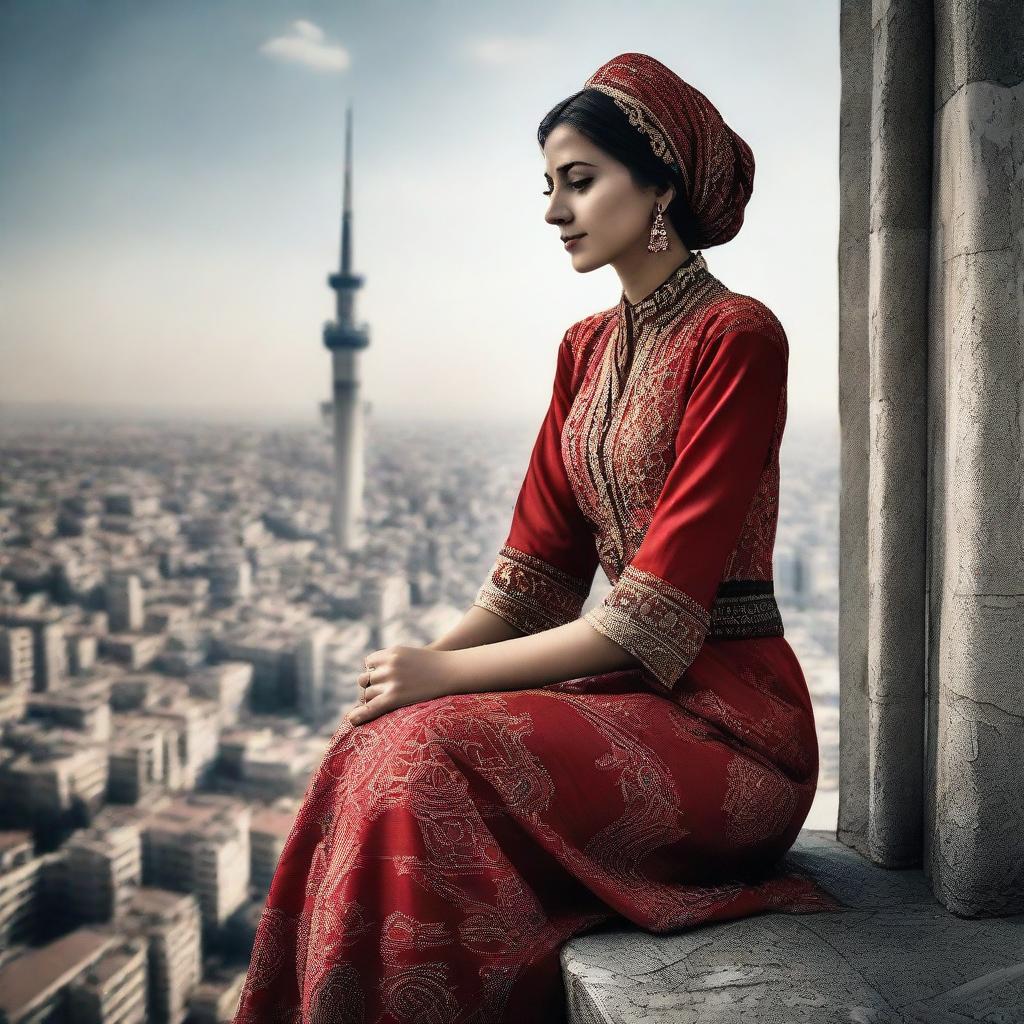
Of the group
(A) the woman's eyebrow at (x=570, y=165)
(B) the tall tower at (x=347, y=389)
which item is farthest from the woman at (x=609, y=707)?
(B) the tall tower at (x=347, y=389)

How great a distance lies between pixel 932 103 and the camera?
131 cm

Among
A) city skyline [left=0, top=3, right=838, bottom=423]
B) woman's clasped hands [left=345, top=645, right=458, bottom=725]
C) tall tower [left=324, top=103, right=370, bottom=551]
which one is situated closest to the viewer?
woman's clasped hands [left=345, top=645, right=458, bottom=725]

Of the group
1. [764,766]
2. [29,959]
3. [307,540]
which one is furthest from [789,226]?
[29,959]

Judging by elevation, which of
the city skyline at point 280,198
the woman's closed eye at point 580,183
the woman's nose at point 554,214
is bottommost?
the woman's nose at point 554,214

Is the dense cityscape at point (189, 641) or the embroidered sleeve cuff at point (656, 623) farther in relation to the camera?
the dense cityscape at point (189, 641)

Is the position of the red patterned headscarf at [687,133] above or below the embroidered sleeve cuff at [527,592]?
above

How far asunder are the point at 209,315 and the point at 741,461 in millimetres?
6965

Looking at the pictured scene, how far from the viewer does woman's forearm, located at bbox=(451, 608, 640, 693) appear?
45.1 inches

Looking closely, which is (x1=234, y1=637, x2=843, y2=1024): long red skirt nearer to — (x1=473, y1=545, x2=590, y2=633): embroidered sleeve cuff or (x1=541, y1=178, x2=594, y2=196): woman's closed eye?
(x1=473, y1=545, x2=590, y2=633): embroidered sleeve cuff

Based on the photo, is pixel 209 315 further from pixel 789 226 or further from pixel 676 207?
pixel 676 207

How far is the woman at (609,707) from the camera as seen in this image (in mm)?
978

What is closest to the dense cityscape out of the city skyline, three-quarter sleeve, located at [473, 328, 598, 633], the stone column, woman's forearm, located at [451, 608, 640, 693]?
the city skyline

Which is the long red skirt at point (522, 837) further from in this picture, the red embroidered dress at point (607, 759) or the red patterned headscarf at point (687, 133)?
the red patterned headscarf at point (687, 133)

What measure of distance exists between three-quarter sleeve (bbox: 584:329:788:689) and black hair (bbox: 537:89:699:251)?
22 cm
